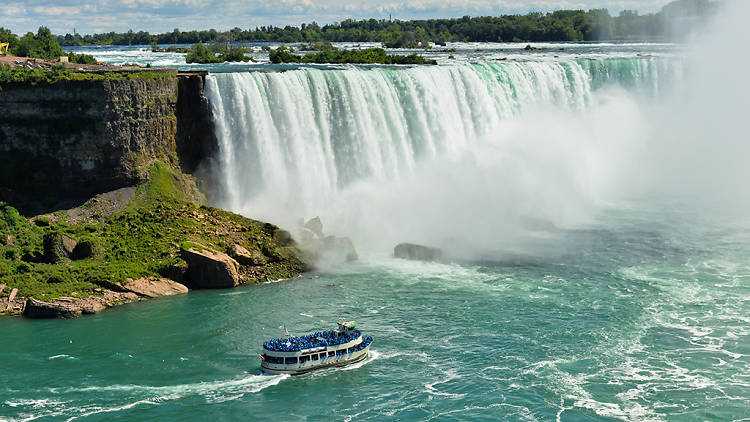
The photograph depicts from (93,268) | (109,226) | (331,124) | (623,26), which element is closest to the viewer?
(93,268)

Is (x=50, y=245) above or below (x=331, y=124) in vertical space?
below

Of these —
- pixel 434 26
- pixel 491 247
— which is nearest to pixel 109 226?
pixel 491 247

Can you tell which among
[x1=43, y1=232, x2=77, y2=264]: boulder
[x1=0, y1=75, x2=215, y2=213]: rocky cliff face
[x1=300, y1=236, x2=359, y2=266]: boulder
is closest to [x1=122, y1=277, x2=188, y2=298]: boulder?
[x1=43, y1=232, x2=77, y2=264]: boulder

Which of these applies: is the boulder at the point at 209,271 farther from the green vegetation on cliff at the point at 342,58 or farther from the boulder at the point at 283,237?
the green vegetation on cliff at the point at 342,58

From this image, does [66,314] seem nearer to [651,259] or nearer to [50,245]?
[50,245]

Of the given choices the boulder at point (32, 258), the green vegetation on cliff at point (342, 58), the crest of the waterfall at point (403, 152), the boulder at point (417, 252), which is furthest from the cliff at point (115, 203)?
the green vegetation on cliff at point (342, 58)

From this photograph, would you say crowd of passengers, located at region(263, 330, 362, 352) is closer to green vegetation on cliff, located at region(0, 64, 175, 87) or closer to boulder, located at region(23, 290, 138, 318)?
boulder, located at region(23, 290, 138, 318)

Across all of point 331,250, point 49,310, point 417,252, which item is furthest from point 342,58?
point 49,310
